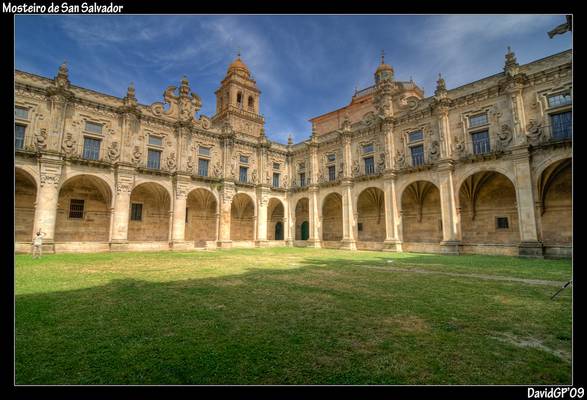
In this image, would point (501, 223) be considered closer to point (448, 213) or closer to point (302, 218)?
point (448, 213)

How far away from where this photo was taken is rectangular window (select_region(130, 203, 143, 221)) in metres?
26.9

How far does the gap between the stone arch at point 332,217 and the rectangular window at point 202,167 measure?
Answer: 46.6 ft

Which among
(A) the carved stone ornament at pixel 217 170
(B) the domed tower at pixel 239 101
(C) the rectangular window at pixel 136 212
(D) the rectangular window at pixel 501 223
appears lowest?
(D) the rectangular window at pixel 501 223

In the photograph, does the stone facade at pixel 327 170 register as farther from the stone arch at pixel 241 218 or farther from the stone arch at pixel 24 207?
the stone arch at pixel 241 218

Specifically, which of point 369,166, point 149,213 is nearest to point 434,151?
point 369,166

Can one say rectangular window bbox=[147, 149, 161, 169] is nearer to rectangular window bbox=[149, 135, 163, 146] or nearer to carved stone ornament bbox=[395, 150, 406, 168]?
rectangular window bbox=[149, 135, 163, 146]

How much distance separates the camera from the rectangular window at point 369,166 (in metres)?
28.3

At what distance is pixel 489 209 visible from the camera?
2331 cm

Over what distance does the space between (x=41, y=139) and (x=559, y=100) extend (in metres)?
35.8

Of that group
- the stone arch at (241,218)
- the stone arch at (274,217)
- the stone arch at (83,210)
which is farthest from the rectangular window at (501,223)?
the stone arch at (83,210)
